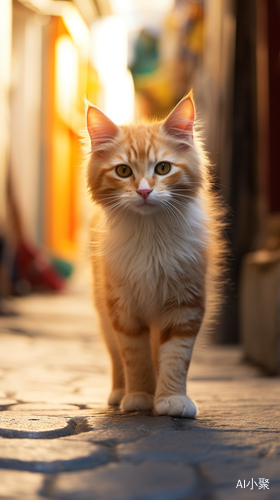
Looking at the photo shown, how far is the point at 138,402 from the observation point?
209 centimetres

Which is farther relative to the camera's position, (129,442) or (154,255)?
(154,255)

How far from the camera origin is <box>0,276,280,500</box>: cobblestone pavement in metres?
1.24

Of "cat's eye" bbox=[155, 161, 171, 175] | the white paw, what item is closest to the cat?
"cat's eye" bbox=[155, 161, 171, 175]

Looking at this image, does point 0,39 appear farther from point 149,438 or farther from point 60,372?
point 149,438

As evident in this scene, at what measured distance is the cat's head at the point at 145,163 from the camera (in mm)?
1986

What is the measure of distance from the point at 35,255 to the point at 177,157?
653cm

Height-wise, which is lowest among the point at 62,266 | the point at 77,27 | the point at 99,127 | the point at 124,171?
the point at 62,266

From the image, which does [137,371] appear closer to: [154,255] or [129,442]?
[154,255]

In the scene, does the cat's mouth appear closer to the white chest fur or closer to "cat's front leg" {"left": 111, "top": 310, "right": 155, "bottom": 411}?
the white chest fur

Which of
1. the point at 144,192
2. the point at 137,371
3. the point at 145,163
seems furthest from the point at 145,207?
the point at 137,371

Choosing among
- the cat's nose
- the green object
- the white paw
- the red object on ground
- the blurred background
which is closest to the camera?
the cat's nose

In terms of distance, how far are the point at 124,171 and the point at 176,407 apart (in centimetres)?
87

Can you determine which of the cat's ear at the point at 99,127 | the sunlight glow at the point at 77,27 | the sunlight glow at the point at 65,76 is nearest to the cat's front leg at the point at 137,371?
the cat's ear at the point at 99,127

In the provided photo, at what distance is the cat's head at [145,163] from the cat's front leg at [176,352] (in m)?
0.40
